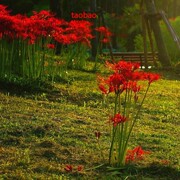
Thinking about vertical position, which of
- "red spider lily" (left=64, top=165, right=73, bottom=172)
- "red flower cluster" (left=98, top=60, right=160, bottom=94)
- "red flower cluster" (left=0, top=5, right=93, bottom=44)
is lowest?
"red spider lily" (left=64, top=165, right=73, bottom=172)

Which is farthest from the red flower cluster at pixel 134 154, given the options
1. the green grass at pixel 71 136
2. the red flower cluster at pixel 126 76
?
the red flower cluster at pixel 126 76

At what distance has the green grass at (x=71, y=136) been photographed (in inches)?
200

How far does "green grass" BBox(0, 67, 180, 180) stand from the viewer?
509 cm

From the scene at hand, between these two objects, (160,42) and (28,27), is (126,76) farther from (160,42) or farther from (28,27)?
(160,42)

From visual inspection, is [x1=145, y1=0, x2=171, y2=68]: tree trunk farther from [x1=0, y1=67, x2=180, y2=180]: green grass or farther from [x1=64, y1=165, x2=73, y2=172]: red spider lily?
[x1=64, y1=165, x2=73, y2=172]: red spider lily

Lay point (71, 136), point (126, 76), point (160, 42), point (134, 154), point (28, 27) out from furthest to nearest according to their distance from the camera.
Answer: point (160, 42) < point (28, 27) < point (71, 136) < point (134, 154) < point (126, 76)

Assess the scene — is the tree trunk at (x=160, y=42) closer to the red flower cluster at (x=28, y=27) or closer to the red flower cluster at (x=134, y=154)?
the red flower cluster at (x=28, y=27)

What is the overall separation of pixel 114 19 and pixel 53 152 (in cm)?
2552

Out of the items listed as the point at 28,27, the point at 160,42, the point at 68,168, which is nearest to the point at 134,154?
the point at 68,168

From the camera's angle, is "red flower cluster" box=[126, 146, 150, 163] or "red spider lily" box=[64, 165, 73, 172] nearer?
"red spider lily" box=[64, 165, 73, 172]

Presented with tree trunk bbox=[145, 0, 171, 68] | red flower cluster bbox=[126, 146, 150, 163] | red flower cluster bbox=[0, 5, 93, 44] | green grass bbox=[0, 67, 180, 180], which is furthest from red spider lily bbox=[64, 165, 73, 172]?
tree trunk bbox=[145, 0, 171, 68]

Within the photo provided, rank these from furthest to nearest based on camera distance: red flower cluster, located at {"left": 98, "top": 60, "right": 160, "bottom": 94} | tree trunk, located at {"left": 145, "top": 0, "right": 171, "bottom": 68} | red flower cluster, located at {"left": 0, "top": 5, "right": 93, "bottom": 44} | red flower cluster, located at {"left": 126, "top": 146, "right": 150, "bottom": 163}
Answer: tree trunk, located at {"left": 145, "top": 0, "right": 171, "bottom": 68} < red flower cluster, located at {"left": 0, "top": 5, "right": 93, "bottom": 44} < red flower cluster, located at {"left": 126, "top": 146, "right": 150, "bottom": 163} < red flower cluster, located at {"left": 98, "top": 60, "right": 160, "bottom": 94}

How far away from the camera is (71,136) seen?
6184 millimetres

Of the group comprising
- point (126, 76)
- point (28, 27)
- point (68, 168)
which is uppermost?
point (28, 27)
